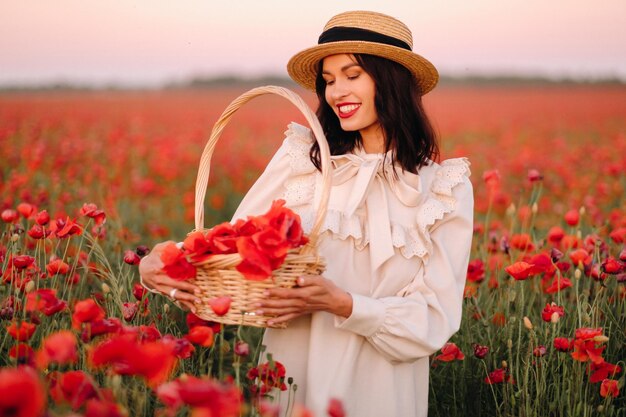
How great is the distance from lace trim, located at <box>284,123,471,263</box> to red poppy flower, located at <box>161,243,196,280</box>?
1.53ft

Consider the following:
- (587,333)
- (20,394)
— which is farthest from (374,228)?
(20,394)

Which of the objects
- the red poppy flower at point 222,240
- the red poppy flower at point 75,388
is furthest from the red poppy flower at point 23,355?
the red poppy flower at point 222,240

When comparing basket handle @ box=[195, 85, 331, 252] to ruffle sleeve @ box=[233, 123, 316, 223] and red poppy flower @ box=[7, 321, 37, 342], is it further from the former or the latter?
red poppy flower @ box=[7, 321, 37, 342]

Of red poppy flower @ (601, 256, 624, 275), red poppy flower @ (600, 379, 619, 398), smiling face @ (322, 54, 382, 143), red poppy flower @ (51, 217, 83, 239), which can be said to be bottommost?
red poppy flower @ (600, 379, 619, 398)

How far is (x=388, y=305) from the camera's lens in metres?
1.89

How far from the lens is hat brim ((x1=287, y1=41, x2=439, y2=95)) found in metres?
2.06

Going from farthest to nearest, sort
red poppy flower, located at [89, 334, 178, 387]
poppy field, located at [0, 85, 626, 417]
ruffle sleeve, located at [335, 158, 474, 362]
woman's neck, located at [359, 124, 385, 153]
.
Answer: woman's neck, located at [359, 124, 385, 153] → ruffle sleeve, located at [335, 158, 474, 362] → poppy field, located at [0, 85, 626, 417] → red poppy flower, located at [89, 334, 178, 387]

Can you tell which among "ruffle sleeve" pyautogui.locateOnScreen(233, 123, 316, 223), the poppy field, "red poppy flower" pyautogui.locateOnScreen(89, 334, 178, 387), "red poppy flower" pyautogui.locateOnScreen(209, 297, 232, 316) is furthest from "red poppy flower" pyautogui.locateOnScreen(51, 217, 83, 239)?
"red poppy flower" pyautogui.locateOnScreen(89, 334, 178, 387)

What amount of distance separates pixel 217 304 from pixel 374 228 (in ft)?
2.02

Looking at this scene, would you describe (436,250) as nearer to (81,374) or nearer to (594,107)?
(81,374)

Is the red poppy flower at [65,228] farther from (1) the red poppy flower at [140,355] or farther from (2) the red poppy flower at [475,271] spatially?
(2) the red poppy flower at [475,271]

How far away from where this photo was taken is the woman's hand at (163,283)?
1.67 m

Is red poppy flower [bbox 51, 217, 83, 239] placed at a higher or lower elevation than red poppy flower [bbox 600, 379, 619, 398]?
higher

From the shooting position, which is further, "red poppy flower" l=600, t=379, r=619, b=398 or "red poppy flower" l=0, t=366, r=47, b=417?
"red poppy flower" l=600, t=379, r=619, b=398
